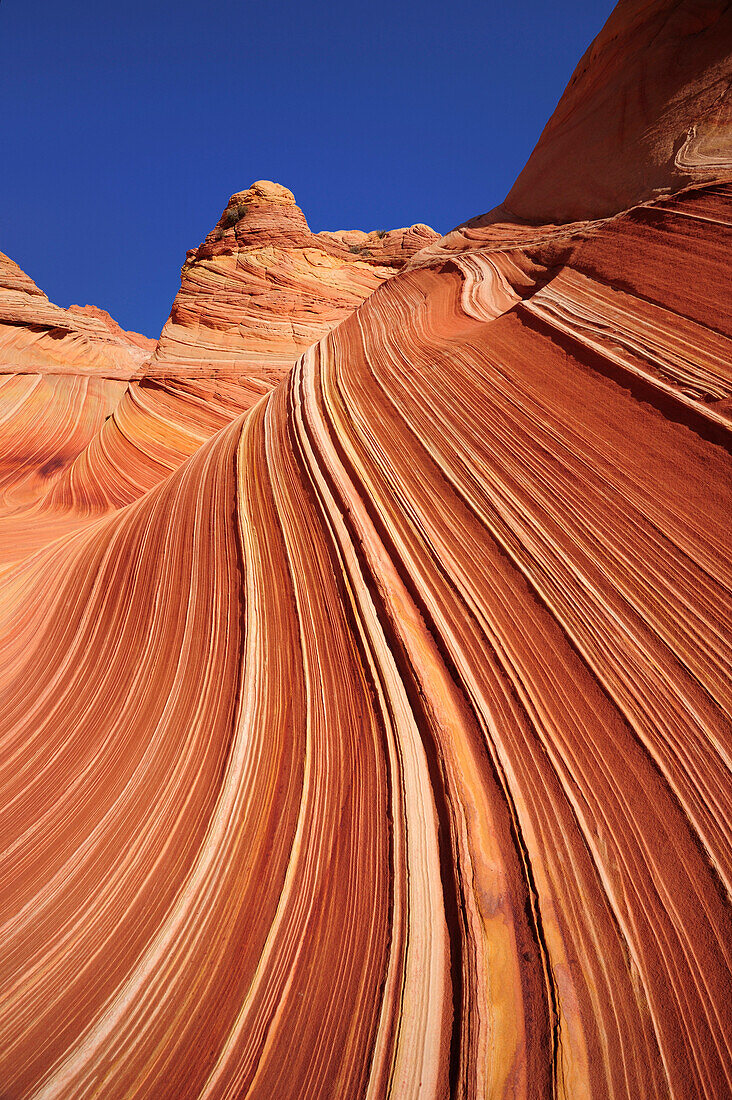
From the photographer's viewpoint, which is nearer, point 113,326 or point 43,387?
point 43,387

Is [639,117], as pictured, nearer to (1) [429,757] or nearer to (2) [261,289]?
(1) [429,757]

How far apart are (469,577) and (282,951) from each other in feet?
5.80

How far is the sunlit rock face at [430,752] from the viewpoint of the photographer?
146 centimetres

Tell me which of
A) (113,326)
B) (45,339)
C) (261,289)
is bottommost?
(261,289)

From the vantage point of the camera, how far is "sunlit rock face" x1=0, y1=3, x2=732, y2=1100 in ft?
4.80

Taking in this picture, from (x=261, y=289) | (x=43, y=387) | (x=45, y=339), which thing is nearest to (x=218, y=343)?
(x=261, y=289)

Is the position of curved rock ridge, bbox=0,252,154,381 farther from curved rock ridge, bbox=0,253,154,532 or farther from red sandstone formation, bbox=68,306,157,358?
red sandstone formation, bbox=68,306,157,358

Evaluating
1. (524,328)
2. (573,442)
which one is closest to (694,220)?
(524,328)

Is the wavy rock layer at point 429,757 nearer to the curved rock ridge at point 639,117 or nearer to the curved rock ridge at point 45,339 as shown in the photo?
the curved rock ridge at point 639,117

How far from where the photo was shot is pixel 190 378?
1019cm

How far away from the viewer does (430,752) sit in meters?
2.05

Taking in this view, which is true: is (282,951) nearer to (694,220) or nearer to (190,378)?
(694,220)

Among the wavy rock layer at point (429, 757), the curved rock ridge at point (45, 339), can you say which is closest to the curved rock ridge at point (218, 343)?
the curved rock ridge at point (45, 339)

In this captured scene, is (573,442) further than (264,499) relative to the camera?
No
